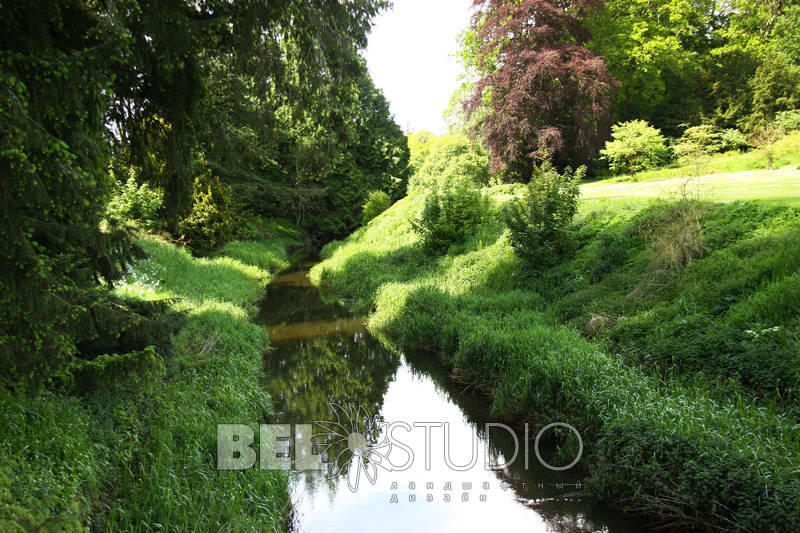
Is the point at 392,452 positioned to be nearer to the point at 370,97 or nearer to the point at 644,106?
the point at 644,106

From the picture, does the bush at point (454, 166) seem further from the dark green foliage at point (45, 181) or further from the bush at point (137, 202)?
the dark green foliage at point (45, 181)

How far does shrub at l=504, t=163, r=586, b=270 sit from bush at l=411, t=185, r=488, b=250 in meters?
4.14

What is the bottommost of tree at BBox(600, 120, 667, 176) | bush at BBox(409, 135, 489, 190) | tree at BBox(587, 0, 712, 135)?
tree at BBox(600, 120, 667, 176)

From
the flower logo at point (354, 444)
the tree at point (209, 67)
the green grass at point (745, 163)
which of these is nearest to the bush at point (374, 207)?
the green grass at point (745, 163)

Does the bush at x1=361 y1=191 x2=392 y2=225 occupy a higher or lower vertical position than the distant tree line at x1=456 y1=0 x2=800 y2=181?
lower

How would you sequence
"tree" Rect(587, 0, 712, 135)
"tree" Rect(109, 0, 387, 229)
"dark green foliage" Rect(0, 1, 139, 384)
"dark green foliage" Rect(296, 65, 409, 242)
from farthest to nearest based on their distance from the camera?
"dark green foliage" Rect(296, 65, 409, 242) → "tree" Rect(587, 0, 712, 135) → "tree" Rect(109, 0, 387, 229) → "dark green foliage" Rect(0, 1, 139, 384)

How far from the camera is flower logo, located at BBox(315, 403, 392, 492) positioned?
5.31 metres

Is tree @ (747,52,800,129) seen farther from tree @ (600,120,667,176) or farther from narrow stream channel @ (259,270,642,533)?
narrow stream channel @ (259,270,642,533)

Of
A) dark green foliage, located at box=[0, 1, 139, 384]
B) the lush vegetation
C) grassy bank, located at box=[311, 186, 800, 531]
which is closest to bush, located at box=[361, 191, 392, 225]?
the lush vegetation

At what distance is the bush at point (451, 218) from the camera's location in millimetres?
14602

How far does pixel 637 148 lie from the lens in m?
18.6

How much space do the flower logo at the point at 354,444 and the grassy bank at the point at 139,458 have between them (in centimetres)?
89

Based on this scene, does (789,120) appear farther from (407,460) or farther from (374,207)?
(407,460)

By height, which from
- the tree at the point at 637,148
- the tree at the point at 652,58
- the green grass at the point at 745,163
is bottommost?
the green grass at the point at 745,163
